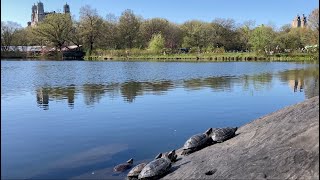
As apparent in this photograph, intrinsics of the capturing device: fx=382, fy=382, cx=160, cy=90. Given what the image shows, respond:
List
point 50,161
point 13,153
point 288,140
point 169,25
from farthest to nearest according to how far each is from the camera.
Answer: point 169,25, point 13,153, point 50,161, point 288,140

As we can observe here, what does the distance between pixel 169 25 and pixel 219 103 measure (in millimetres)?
104353

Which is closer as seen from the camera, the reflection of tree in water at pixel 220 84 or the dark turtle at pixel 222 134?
the dark turtle at pixel 222 134

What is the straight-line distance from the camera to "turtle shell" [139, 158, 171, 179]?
896 centimetres

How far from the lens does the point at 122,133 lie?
1409cm

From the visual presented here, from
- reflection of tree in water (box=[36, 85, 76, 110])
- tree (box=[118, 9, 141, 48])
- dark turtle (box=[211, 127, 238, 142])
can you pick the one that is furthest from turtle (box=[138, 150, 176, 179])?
tree (box=[118, 9, 141, 48])

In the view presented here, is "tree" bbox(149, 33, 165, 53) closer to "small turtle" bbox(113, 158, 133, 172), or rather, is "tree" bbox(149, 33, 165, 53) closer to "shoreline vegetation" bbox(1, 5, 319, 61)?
"shoreline vegetation" bbox(1, 5, 319, 61)

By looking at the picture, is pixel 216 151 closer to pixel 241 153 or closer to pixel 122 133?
pixel 241 153

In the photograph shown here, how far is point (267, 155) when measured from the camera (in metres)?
8.82

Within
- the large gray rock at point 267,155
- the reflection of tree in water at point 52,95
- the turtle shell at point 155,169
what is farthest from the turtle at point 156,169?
the reflection of tree in water at point 52,95

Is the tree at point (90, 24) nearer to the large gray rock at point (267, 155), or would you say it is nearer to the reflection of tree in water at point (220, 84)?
the reflection of tree in water at point (220, 84)

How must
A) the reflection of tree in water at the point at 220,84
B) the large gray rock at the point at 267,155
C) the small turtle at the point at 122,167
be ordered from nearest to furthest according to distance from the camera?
the large gray rock at the point at 267,155 < the small turtle at the point at 122,167 < the reflection of tree in water at the point at 220,84

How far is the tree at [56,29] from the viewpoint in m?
107

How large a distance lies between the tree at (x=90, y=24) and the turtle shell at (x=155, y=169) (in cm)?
9902

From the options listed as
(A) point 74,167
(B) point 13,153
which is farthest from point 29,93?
(A) point 74,167
